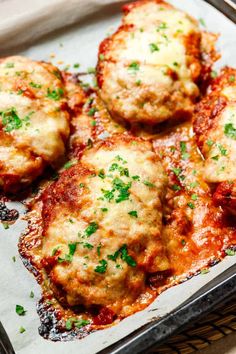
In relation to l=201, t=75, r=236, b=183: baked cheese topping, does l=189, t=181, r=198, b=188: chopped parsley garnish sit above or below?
below

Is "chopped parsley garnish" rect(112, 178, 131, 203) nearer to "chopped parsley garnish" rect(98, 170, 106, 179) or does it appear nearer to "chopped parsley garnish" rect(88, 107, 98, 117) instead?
"chopped parsley garnish" rect(98, 170, 106, 179)

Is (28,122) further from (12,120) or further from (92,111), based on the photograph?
(92,111)

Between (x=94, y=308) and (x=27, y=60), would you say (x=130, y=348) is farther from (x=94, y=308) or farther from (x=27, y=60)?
(x=27, y=60)

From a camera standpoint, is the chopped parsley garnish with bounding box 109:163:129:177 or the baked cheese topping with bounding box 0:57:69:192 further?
the baked cheese topping with bounding box 0:57:69:192

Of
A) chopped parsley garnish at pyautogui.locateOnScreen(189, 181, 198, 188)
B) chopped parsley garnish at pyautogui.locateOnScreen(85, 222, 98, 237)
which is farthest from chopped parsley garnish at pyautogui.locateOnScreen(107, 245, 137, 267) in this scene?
chopped parsley garnish at pyautogui.locateOnScreen(189, 181, 198, 188)

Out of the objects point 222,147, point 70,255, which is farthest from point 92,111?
point 70,255
